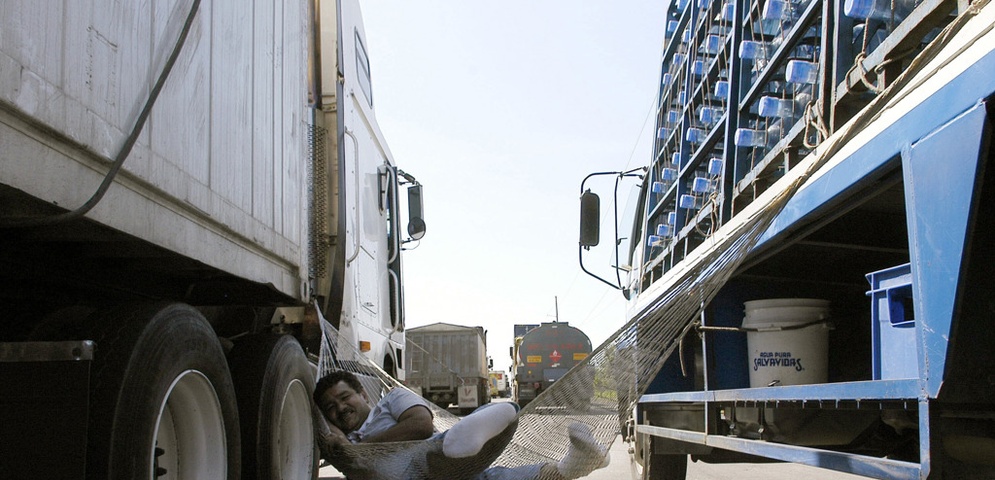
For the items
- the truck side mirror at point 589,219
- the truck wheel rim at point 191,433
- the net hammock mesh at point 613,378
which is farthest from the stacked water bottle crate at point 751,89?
the truck wheel rim at point 191,433

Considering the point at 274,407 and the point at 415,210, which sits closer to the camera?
the point at 274,407

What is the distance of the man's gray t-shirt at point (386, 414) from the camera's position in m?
3.82

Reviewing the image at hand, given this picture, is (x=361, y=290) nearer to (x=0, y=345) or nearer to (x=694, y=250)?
(x=694, y=250)

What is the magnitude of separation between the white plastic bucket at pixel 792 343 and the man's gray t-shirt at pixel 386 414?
1.57 m

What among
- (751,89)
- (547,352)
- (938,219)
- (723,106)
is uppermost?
(723,106)

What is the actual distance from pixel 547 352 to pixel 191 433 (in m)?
22.6

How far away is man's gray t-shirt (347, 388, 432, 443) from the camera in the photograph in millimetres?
3818

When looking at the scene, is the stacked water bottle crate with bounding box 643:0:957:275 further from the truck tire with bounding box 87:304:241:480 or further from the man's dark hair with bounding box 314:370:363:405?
the truck tire with bounding box 87:304:241:480

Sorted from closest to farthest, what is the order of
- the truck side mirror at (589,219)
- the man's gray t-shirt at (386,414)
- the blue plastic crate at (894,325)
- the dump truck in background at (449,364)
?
the blue plastic crate at (894,325), the man's gray t-shirt at (386,414), the truck side mirror at (589,219), the dump truck in background at (449,364)

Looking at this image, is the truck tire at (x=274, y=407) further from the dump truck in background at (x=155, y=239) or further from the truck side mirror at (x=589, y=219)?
the truck side mirror at (x=589, y=219)

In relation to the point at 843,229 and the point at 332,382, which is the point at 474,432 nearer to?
the point at 332,382

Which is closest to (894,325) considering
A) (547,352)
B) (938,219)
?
(938,219)

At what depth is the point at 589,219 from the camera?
6445 millimetres

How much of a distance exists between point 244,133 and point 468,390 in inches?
795
